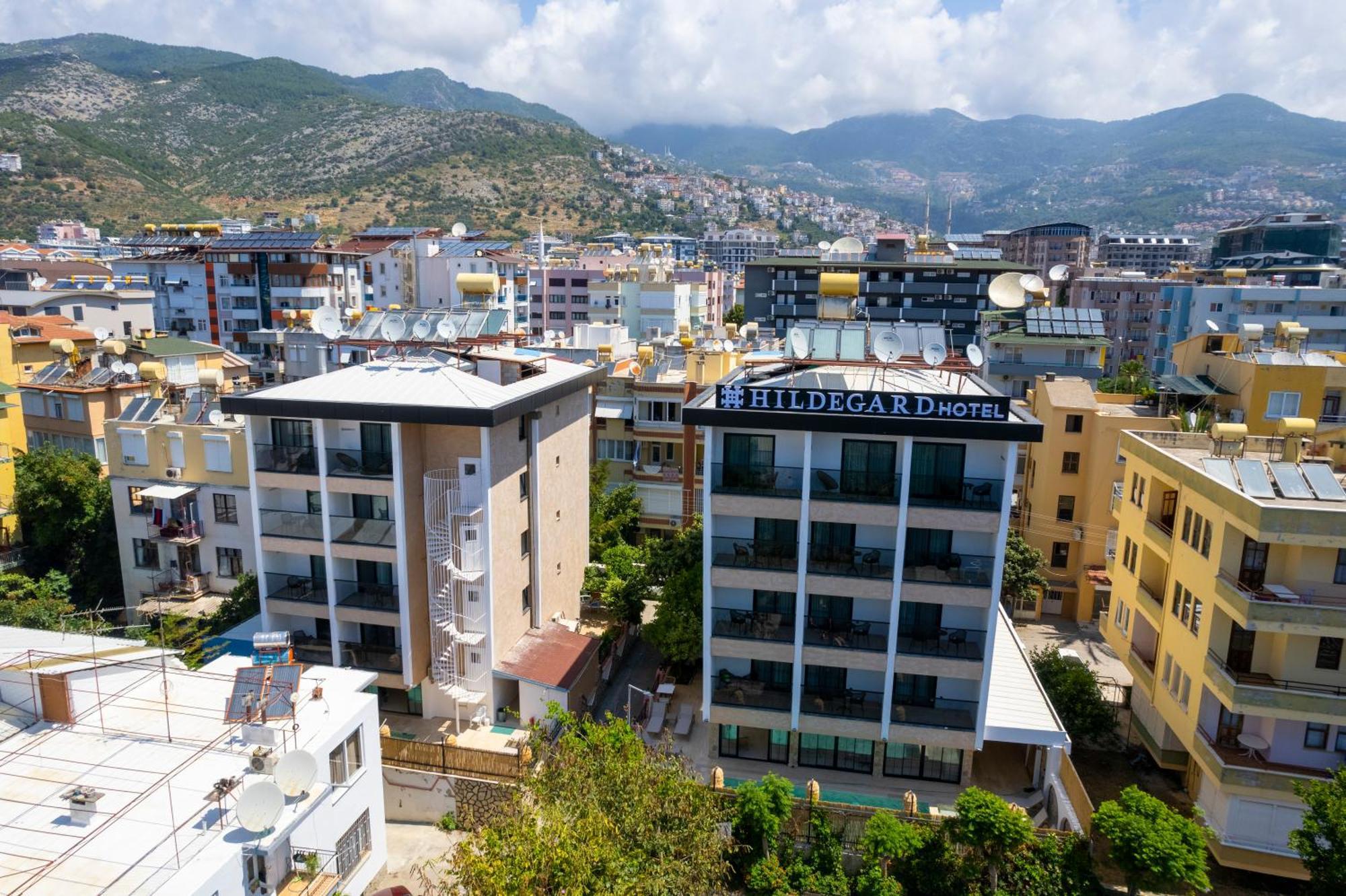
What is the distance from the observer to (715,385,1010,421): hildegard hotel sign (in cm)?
2706

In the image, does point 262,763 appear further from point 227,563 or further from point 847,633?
point 227,563

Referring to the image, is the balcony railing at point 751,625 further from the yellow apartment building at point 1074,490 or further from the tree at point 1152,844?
the yellow apartment building at point 1074,490

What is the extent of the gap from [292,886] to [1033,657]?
31659mm

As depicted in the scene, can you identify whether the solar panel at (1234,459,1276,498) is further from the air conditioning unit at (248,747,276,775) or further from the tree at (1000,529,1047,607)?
the air conditioning unit at (248,747,276,775)

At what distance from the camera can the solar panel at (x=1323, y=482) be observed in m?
26.6

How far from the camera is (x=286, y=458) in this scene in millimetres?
33219

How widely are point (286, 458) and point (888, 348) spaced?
2466 cm

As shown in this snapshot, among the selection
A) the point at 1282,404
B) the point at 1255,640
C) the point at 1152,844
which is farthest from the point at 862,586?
the point at 1282,404

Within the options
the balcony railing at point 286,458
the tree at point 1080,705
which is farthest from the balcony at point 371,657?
the tree at point 1080,705

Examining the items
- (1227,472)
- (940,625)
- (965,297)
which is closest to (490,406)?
(940,625)

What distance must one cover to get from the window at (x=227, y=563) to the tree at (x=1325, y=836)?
43659mm

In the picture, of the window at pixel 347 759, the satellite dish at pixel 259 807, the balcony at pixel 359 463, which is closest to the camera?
the satellite dish at pixel 259 807

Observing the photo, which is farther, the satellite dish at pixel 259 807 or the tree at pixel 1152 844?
the tree at pixel 1152 844

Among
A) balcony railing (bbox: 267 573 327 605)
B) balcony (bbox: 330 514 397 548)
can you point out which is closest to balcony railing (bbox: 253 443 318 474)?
balcony (bbox: 330 514 397 548)
